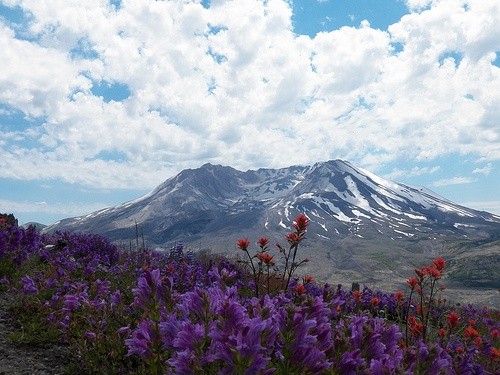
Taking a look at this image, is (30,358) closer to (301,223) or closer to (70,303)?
(70,303)

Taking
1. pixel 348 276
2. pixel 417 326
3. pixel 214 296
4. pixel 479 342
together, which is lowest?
pixel 348 276

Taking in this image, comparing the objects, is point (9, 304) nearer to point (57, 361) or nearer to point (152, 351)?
point (57, 361)

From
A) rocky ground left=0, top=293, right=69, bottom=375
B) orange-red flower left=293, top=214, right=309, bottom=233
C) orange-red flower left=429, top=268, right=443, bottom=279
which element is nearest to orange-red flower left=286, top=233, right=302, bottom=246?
orange-red flower left=293, top=214, right=309, bottom=233

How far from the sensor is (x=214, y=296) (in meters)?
2.48

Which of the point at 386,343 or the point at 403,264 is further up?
the point at 386,343

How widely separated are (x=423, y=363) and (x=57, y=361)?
13.8ft

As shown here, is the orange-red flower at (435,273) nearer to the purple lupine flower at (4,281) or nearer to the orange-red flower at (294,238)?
the orange-red flower at (294,238)

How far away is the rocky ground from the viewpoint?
15.1ft

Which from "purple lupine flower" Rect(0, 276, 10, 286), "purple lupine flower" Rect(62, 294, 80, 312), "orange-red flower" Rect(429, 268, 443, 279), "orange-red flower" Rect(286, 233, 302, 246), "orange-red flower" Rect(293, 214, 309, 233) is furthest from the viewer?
"purple lupine flower" Rect(0, 276, 10, 286)

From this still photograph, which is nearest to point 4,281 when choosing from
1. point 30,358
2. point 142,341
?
point 30,358

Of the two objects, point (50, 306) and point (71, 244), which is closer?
point (50, 306)

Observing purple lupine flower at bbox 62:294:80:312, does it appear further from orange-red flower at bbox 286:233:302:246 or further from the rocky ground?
orange-red flower at bbox 286:233:302:246

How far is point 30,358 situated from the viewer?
4.96 m

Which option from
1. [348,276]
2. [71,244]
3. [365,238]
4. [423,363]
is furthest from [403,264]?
[423,363]
